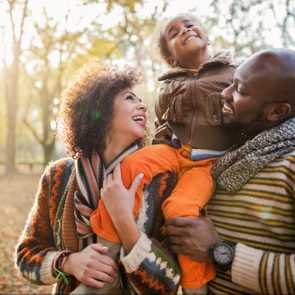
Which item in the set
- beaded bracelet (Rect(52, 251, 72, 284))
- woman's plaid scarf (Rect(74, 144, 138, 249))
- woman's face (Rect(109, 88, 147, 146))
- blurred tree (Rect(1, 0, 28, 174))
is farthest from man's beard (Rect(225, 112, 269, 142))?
blurred tree (Rect(1, 0, 28, 174))

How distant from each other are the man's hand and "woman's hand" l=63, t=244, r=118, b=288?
34 cm

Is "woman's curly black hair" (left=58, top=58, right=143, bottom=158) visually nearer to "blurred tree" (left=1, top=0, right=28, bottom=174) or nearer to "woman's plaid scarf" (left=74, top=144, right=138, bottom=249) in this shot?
"woman's plaid scarf" (left=74, top=144, right=138, bottom=249)

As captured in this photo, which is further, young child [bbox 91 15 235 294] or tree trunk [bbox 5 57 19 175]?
tree trunk [bbox 5 57 19 175]

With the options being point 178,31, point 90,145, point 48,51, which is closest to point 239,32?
point 48,51

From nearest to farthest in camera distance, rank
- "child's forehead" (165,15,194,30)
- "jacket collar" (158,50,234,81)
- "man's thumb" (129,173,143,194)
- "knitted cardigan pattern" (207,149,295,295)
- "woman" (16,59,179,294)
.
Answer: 1. "knitted cardigan pattern" (207,149,295,295)
2. "woman" (16,59,179,294)
3. "man's thumb" (129,173,143,194)
4. "jacket collar" (158,50,234,81)
5. "child's forehead" (165,15,194,30)

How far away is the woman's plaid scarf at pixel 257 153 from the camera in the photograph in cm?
186

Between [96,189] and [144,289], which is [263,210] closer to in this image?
[144,289]

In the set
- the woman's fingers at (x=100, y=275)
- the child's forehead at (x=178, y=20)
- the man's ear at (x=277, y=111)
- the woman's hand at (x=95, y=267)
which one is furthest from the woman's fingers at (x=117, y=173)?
the child's forehead at (x=178, y=20)

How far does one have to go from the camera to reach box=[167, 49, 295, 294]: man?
5.83 ft

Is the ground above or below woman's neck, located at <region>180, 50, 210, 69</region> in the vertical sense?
below

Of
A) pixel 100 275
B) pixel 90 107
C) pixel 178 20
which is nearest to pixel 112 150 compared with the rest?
pixel 90 107

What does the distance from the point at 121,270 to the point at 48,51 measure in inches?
586

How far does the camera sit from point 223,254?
184 cm

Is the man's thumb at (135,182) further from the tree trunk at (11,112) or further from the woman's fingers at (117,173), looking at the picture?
the tree trunk at (11,112)
